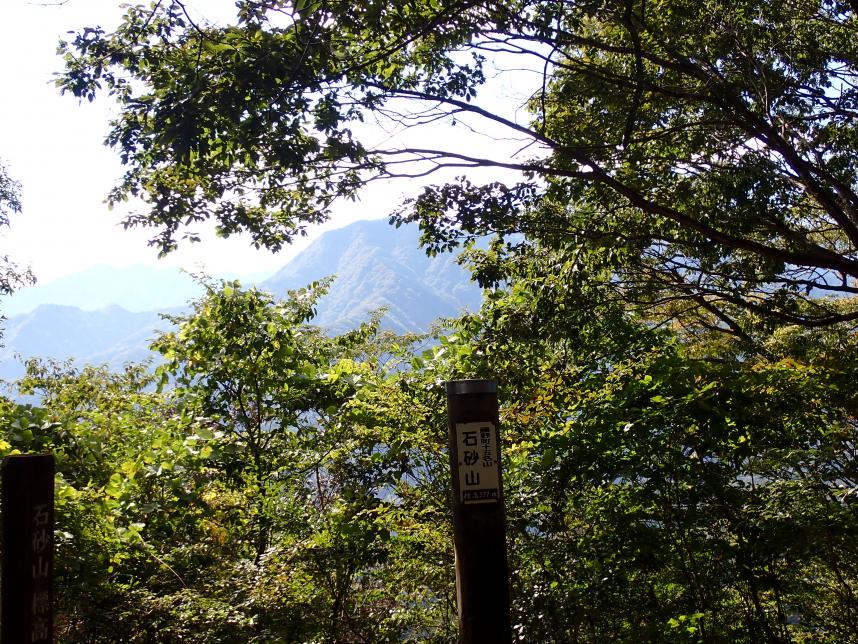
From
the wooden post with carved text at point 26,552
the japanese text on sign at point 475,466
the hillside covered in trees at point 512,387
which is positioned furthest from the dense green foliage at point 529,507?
the japanese text on sign at point 475,466

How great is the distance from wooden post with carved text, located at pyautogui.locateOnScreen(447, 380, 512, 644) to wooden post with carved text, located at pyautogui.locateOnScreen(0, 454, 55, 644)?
59.6 inches

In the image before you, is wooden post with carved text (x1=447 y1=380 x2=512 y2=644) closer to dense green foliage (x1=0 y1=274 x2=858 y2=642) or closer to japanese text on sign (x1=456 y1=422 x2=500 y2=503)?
japanese text on sign (x1=456 y1=422 x2=500 y2=503)

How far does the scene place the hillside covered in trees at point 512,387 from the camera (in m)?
3.91

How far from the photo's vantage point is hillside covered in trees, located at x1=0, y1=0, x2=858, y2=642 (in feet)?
12.8

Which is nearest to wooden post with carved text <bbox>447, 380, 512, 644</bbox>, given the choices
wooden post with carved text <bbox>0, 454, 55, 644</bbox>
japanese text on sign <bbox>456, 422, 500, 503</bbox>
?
japanese text on sign <bbox>456, 422, 500, 503</bbox>

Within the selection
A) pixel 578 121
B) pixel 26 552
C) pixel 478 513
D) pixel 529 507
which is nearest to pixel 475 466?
pixel 478 513

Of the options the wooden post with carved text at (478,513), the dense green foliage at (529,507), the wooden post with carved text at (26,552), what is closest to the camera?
the wooden post with carved text at (478,513)

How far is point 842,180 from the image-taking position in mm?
7805

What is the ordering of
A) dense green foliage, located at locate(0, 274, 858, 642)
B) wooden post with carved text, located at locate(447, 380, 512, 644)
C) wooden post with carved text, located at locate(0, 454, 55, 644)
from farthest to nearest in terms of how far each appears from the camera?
dense green foliage, located at locate(0, 274, 858, 642)
wooden post with carved text, located at locate(0, 454, 55, 644)
wooden post with carved text, located at locate(447, 380, 512, 644)

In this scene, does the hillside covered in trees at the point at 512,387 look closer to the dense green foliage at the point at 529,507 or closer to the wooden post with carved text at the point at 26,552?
the dense green foliage at the point at 529,507

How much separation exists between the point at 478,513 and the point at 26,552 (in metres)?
1.63

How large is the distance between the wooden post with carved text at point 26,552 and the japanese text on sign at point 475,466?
1.55m

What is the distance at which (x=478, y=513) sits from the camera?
2.34m

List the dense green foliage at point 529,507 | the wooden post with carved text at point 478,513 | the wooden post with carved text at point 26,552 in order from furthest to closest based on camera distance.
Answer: the dense green foliage at point 529,507 → the wooden post with carved text at point 26,552 → the wooden post with carved text at point 478,513
